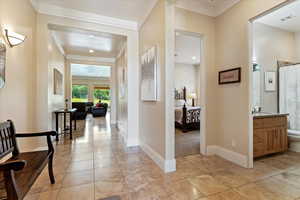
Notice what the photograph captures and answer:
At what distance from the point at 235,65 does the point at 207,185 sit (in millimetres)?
1960

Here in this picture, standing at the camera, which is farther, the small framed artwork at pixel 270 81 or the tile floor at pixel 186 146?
the small framed artwork at pixel 270 81

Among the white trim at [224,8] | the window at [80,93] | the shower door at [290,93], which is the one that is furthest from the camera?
the window at [80,93]

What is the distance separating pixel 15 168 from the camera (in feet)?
3.23

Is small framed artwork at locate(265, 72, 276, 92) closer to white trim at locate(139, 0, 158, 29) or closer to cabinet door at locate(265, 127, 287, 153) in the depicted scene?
cabinet door at locate(265, 127, 287, 153)

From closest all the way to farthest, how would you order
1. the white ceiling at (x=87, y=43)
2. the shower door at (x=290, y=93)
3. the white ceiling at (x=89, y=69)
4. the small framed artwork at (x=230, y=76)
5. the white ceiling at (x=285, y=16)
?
the small framed artwork at (x=230, y=76)
the white ceiling at (x=285, y=16)
the shower door at (x=290, y=93)
the white ceiling at (x=87, y=43)
the white ceiling at (x=89, y=69)

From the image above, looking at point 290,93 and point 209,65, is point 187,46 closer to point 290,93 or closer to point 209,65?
point 209,65

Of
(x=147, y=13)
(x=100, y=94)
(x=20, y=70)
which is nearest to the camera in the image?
(x=20, y=70)

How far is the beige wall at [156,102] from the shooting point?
2305mm

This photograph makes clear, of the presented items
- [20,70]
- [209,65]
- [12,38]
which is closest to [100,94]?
[20,70]

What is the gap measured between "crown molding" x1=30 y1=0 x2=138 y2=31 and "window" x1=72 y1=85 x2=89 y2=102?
34.1ft

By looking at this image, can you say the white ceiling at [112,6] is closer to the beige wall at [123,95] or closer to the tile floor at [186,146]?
the beige wall at [123,95]

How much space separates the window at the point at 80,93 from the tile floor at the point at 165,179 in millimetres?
10598

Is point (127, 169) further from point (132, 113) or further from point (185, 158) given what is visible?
point (132, 113)

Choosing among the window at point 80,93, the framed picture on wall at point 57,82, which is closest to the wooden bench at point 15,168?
the framed picture on wall at point 57,82
